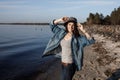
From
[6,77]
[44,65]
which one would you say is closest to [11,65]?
[44,65]

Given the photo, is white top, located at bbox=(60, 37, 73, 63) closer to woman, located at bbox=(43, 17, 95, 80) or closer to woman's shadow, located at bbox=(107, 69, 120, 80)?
woman, located at bbox=(43, 17, 95, 80)

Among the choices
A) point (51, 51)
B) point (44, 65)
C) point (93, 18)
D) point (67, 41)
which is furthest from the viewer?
point (93, 18)

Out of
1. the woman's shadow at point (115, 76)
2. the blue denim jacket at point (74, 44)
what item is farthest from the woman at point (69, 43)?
the woman's shadow at point (115, 76)

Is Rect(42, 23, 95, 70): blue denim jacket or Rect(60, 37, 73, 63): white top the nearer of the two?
Rect(60, 37, 73, 63): white top

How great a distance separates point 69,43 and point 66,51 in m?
0.20

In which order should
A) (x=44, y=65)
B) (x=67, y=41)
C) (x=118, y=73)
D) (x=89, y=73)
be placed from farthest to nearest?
(x=44, y=65) < (x=89, y=73) < (x=118, y=73) < (x=67, y=41)

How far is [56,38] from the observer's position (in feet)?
21.6

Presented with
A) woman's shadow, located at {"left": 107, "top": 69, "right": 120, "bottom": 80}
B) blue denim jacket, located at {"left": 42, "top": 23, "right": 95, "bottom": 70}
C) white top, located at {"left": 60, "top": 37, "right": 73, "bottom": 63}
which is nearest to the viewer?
white top, located at {"left": 60, "top": 37, "right": 73, "bottom": 63}

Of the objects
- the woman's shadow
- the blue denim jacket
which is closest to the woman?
the blue denim jacket

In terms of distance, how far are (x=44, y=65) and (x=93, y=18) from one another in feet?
327

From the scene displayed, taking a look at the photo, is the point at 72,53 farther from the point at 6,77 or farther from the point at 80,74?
the point at 6,77

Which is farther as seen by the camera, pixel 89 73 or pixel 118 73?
pixel 89 73

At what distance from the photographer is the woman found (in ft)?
20.9

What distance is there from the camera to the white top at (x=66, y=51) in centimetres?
632
